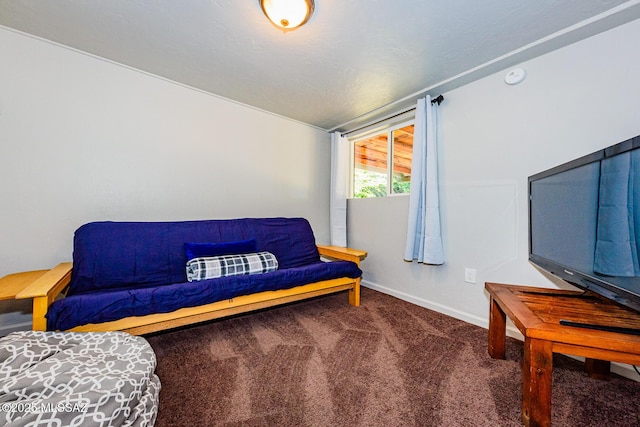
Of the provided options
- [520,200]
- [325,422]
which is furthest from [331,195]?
[325,422]

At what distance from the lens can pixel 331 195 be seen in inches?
132

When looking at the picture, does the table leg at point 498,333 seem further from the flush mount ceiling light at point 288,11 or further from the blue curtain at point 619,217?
the flush mount ceiling light at point 288,11

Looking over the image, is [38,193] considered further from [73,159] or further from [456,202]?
[456,202]

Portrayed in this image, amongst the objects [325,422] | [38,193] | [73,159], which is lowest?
Result: [325,422]

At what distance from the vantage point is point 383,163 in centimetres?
305

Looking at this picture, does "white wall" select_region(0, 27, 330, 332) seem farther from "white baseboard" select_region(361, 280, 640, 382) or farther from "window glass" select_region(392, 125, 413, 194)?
"white baseboard" select_region(361, 280, 640, 382)

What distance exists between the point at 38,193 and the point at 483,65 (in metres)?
3.48

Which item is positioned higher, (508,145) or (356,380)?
(508,145)

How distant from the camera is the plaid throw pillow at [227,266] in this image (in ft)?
6.16

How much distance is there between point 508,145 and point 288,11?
182 centimetres

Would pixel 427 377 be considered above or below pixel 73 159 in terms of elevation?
below

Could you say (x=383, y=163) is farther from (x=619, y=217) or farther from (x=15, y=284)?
(x=15, y=284)

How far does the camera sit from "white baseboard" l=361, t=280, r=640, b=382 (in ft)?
4.54

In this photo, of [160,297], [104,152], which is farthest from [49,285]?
[104,152]
